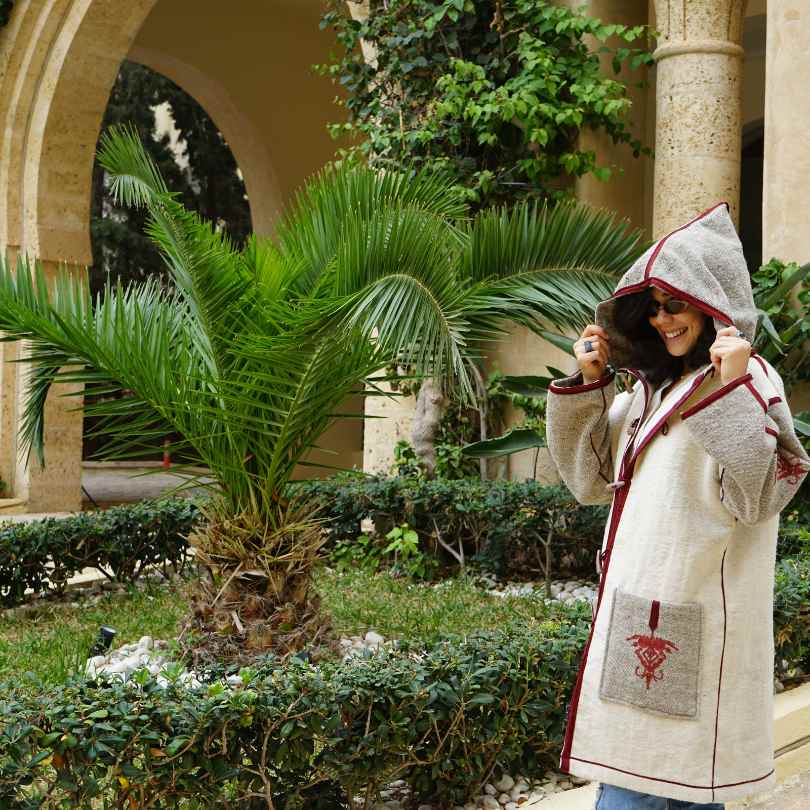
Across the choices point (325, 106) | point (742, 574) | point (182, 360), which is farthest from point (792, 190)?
point (325, 106)

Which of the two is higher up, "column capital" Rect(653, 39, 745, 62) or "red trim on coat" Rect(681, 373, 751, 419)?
"column capital" Rect(653, 39, 745, 62)

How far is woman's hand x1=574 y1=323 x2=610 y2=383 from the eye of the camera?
7.02 feet

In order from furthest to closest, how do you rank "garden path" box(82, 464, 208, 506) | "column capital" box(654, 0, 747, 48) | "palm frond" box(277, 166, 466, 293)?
"garden path" box(82, 464, 208, 506) → "column capital" box(654, 0, 747, 48) → "palm frond" box(277, 166, 466, 293)

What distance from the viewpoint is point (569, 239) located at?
181 inches

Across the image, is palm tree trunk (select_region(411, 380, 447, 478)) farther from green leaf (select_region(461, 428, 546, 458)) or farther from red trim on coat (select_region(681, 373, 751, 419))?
red trim on coat (select_region(681, 373, 751, 419))

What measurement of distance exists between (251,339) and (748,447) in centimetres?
246

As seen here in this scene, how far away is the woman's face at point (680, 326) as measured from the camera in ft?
6.54

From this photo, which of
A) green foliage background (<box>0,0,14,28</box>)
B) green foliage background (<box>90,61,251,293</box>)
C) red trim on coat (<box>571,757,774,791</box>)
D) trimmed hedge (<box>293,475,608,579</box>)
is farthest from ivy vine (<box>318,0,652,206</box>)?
green foliage background (<box>90,61,251,293</box>)

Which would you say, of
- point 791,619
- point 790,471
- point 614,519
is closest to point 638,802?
point 614,519

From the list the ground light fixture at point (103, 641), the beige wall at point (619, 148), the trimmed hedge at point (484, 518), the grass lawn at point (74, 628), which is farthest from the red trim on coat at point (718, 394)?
the beige wall at point (619, 148)

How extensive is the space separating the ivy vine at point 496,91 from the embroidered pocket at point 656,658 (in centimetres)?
513

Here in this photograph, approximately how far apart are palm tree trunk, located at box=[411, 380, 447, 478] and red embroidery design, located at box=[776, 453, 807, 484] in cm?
538

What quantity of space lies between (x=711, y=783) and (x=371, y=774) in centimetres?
122

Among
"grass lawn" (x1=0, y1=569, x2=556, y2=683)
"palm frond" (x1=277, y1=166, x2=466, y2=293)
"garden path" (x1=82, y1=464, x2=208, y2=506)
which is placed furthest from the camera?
"garden path" (x1=82, y1=464, x2=208, y2=506)
